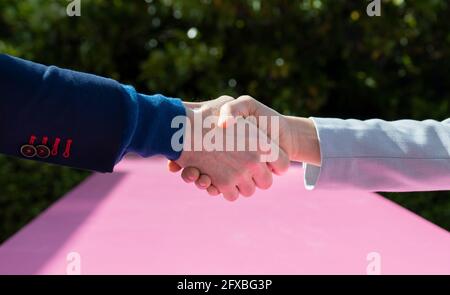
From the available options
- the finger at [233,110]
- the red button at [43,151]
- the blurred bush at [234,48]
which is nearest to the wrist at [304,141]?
the finger at [233,110]

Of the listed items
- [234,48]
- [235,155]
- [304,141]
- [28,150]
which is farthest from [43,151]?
[234,48]

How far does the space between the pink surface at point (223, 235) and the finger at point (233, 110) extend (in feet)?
0.95

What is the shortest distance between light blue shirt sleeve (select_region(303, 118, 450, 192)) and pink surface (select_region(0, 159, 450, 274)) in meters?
0.15

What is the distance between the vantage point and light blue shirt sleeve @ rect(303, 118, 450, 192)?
4.76 feet

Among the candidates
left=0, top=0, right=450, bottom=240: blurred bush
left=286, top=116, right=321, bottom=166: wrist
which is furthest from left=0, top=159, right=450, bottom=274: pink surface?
left=0, top=0, right=450, bottom=240: blurred bush

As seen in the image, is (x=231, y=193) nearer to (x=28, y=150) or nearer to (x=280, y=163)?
(x=280, y=163)

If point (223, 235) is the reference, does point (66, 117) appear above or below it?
above

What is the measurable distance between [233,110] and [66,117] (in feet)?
1.44

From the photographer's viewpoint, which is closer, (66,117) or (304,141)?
(66,117)

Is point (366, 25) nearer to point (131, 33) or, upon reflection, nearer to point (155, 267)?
point (131, 33)

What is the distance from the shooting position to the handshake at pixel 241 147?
61.4 inches

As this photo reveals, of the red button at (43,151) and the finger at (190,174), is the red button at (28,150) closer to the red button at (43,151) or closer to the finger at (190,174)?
the red button at (43,151)

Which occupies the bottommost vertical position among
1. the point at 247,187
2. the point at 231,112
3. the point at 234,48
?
the point at 247,187

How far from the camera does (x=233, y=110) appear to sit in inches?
62.1
